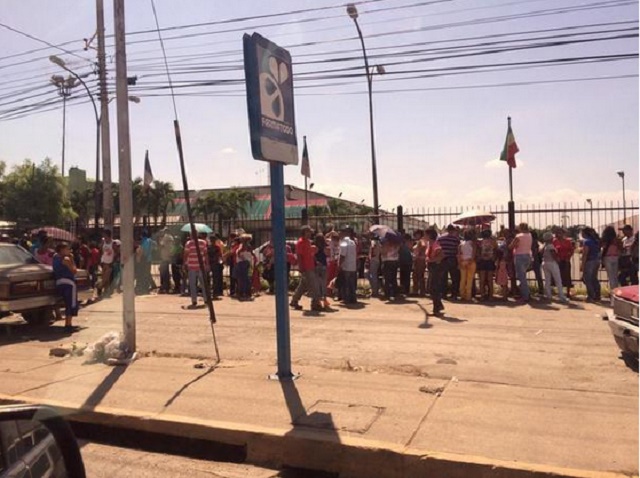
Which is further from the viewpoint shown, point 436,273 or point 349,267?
point 349,267

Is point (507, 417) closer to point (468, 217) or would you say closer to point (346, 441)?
point (346, 441)

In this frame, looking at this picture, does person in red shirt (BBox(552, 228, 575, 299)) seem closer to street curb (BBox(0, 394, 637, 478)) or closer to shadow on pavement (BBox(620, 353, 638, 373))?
shadow on pavement (BBox(620, 353, 638, 373))

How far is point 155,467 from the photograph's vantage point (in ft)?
16.0

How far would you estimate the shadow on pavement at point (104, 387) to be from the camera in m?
6.06

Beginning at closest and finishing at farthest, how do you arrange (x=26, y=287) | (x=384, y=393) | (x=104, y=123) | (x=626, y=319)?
(x=384, y=393), (x=626, y=319), (x=26, y=287), (x=104, y=123)

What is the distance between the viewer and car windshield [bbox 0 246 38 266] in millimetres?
10750

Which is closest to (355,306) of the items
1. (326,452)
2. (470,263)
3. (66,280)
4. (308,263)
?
(308,263)

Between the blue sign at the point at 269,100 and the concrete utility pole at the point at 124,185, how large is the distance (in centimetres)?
254

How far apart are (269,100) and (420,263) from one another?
804cm

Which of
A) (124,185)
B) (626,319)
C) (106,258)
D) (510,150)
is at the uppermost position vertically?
(510,150)

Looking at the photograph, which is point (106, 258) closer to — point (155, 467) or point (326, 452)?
point (155, 467)

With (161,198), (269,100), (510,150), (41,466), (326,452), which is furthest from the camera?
(161,198)

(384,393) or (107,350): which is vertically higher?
(107,350)

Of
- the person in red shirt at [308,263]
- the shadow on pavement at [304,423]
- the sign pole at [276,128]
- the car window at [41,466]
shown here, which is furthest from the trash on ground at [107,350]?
the car window at [41,466]
